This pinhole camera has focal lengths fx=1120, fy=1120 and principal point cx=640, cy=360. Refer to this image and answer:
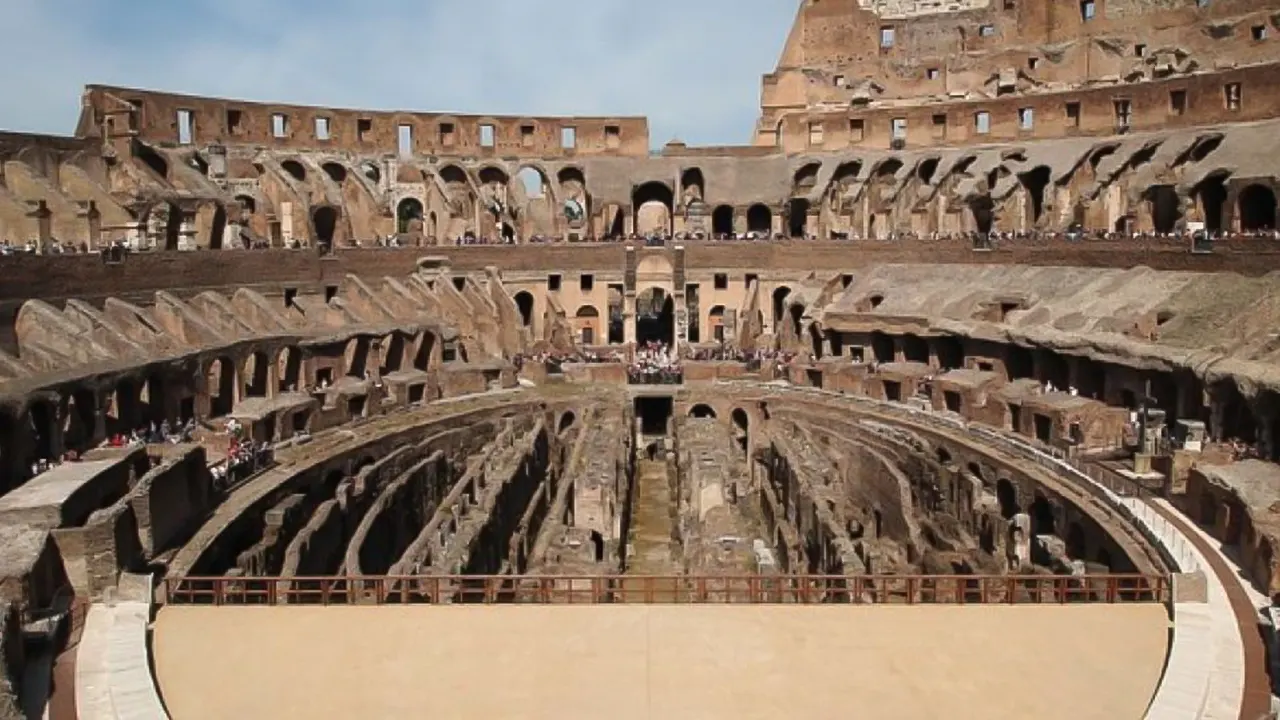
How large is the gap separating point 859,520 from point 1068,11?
115ft

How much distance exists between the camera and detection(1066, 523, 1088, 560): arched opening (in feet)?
68.4

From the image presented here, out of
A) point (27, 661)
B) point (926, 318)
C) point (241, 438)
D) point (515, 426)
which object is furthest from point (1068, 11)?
point (27, 661)

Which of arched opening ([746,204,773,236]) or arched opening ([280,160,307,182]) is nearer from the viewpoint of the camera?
arched opening ([280,160,307,182])

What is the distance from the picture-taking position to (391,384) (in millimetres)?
33594

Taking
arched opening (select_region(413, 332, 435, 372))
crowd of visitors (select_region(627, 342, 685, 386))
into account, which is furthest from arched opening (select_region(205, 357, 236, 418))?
crowd of visitors (select_region(627, 342, 685, 386))

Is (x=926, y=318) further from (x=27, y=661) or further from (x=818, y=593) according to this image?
(x=27, y=661)

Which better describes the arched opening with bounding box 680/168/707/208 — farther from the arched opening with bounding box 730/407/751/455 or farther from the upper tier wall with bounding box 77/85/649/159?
the arched opening with bounding box 730/407/751/455

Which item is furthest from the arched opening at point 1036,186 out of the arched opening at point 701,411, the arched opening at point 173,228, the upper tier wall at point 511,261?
the arched opening at point 173,228

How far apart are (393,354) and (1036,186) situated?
2567 cm

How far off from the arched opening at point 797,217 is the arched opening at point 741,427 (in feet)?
51.6

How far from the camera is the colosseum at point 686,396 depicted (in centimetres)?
1320

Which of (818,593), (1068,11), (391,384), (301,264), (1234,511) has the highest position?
(1068,11)

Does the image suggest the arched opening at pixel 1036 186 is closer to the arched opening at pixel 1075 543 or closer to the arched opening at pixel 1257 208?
the arched opening at pixel 1257 208

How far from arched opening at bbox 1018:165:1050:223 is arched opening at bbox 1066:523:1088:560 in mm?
24342
